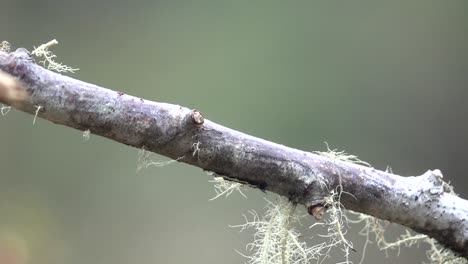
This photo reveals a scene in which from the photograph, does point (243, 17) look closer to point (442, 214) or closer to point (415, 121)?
point (415, 121)

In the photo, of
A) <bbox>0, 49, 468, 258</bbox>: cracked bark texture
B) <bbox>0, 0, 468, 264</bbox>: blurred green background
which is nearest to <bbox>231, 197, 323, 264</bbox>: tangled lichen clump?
<bbox>0, 49, 468, 258</bbox>: cracked bark texture

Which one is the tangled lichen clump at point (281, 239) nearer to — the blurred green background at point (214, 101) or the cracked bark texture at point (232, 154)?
the cracked bark texture at point (232, 154)

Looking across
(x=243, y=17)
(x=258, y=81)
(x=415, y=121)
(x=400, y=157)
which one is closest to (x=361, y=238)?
(x=400, y=157)

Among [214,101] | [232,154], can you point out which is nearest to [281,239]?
[232,154]

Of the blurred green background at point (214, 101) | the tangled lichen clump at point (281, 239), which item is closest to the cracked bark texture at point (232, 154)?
the tangled lichen clump at point (281, 239)

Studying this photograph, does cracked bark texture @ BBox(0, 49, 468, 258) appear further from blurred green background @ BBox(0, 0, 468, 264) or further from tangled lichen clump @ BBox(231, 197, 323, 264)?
blurred green background @ BBox(0, 0, 468, 264)

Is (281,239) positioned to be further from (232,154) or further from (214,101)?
(214,101)

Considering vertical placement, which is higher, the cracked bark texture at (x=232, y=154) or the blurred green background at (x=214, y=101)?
the blurred green background at (x=214, y=101)
